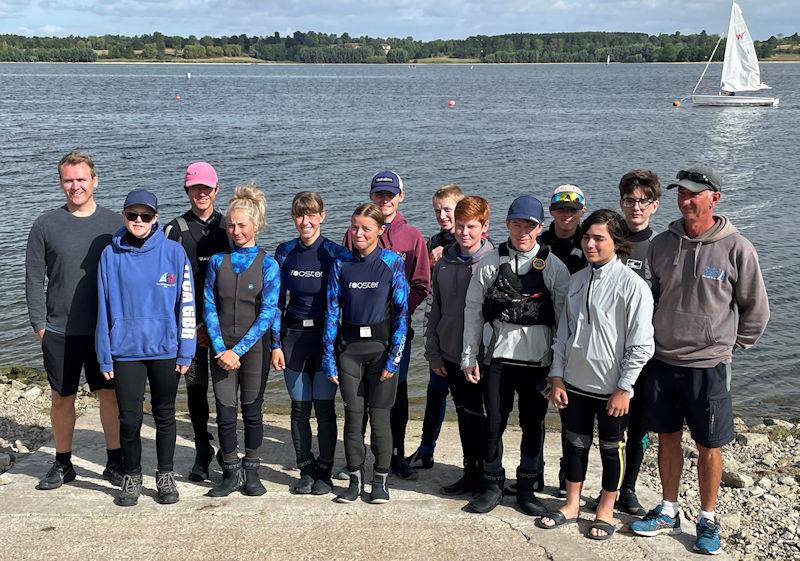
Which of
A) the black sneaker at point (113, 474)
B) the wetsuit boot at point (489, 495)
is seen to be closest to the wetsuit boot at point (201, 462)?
the black sneaker at point (113, 474)

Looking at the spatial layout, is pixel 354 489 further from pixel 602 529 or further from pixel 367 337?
pixel 602 529

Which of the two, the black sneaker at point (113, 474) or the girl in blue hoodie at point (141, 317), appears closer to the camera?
the girl in blue hoodie at point (141, 317)

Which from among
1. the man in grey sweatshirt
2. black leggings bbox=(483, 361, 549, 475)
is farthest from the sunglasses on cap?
the man in grey sweatshirt

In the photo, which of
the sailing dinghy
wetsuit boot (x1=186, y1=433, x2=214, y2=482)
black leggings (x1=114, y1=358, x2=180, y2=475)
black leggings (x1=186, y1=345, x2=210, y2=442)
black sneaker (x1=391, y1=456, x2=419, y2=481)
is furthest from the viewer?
the sailing dinghy

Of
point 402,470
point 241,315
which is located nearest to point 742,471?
point 402,470

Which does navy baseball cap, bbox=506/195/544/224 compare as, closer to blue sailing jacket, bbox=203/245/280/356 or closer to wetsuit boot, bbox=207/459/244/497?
blue sailing jacket, bbox=203/245/280/356

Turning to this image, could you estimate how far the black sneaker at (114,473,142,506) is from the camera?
221 inches

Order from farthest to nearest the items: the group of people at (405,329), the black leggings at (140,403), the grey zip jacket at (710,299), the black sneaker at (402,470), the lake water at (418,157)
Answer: the lake water at (418,157), the black sneaker at (402,470), the black leggings at (140,403), the group of people at (405,329), the grey zip jacket at (710,299)

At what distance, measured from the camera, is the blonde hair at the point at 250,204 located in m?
5.64

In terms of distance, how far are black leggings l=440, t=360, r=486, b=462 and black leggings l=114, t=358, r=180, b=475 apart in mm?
1945

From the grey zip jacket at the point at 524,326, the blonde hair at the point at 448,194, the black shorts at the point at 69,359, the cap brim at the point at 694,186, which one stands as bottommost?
the black shorts at the point at 69,359

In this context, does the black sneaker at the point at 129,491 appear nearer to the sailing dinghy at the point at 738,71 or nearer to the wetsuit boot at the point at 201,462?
the wetsuit boot at the point at 201,462

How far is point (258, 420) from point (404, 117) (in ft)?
158

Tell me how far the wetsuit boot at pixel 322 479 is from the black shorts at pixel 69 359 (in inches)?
63.1
